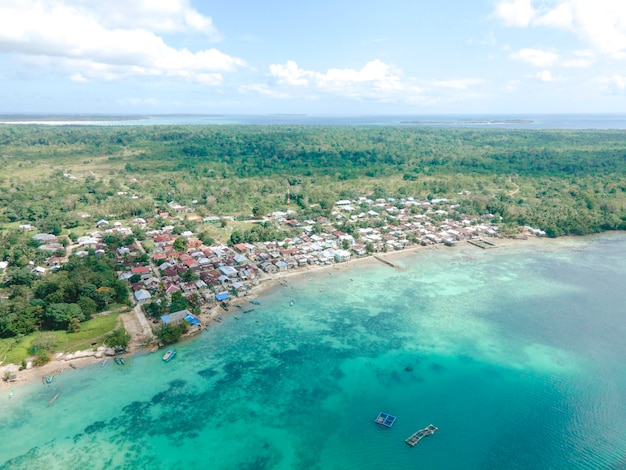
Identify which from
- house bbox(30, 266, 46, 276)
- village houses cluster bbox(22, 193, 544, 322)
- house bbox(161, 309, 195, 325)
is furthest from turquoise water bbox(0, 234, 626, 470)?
house bbox(30, 266, 46, 276)

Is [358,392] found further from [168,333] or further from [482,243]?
[482,243]

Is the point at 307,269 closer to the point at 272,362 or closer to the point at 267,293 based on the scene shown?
the point at 267,293

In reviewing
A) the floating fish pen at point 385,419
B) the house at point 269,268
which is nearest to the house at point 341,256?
the house at point 269,268

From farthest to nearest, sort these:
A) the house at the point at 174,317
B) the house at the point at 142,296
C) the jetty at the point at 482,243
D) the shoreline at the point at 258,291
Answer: the jetty at the point at 482,243 → the house at the point at 142,296 → the house at the point at 174,317 → the shoreline at the point at 258,291

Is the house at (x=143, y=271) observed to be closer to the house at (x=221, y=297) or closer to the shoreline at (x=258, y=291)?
the house at (x=221, y=297)

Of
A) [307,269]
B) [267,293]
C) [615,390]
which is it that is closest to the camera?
[615,390]

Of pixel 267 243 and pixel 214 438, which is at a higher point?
pixel 267 243

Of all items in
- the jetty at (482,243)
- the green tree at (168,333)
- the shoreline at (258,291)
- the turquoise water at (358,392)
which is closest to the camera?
the turquoise water at (358,392)

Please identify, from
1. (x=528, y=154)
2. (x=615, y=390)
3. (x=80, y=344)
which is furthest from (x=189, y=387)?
(x=528, y=154)
